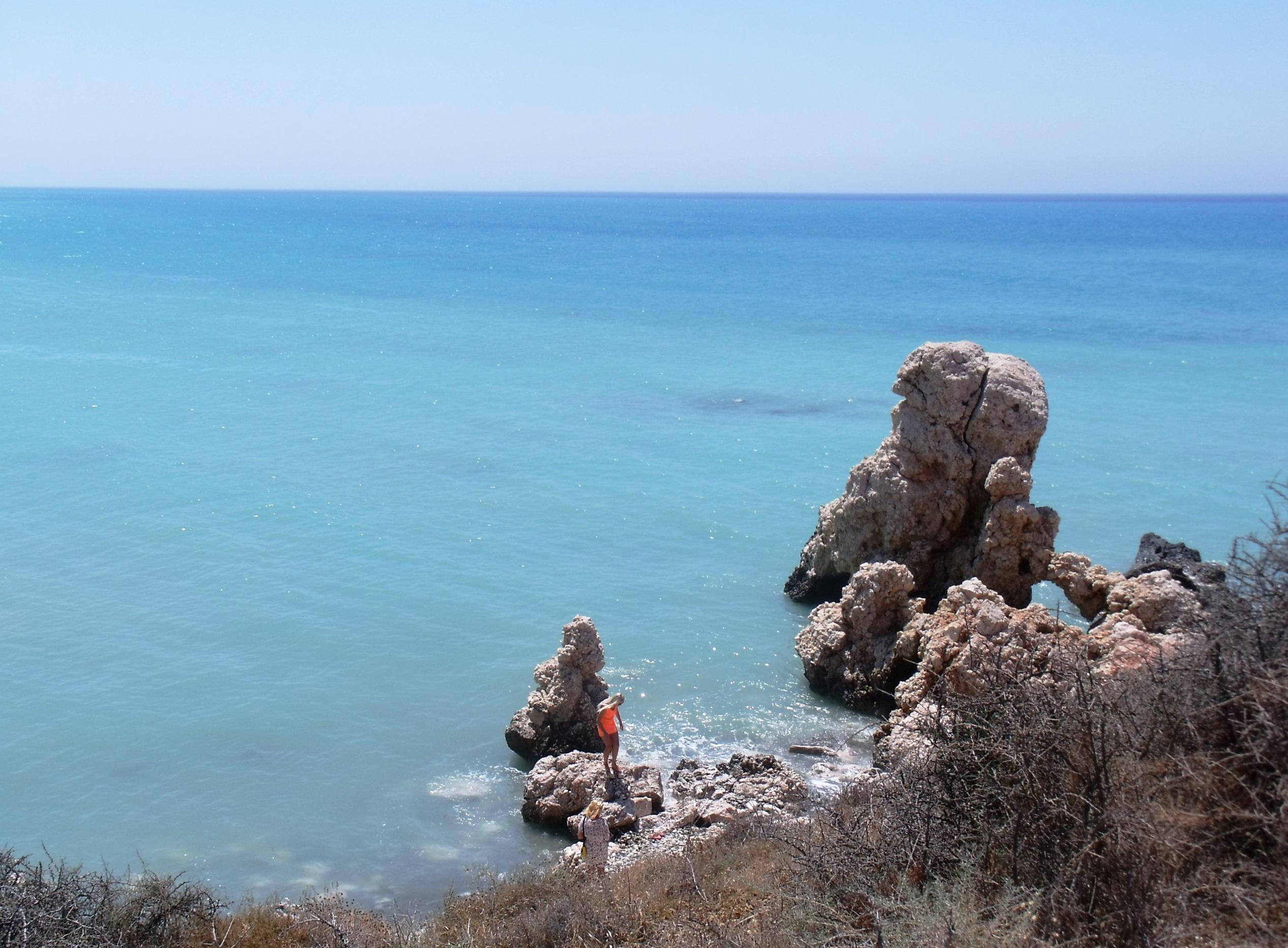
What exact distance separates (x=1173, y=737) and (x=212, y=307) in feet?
168

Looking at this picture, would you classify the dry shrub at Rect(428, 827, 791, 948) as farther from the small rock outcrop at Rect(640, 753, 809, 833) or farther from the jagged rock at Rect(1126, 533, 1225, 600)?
the jagged rock at Rect(1126, 533, 1225, 600)

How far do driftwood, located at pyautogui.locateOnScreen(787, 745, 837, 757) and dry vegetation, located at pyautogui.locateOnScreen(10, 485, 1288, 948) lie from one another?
11.7ft

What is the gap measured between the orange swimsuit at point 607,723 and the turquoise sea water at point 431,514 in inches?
51.2

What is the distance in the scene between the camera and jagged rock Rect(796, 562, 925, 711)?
13.1m

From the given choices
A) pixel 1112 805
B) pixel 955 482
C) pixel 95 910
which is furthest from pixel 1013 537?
pixel 95 910

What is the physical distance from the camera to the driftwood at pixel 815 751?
39.7 ft

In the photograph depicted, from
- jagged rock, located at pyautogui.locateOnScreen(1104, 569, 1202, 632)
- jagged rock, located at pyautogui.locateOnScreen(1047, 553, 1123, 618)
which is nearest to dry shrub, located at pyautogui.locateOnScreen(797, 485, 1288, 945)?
jagged rock, located at pyautogui.locateOnScreen(1104, 569, 1202, 632)

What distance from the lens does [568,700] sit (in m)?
12.0

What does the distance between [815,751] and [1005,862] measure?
5893 mm

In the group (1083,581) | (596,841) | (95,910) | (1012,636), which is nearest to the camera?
(95,910)

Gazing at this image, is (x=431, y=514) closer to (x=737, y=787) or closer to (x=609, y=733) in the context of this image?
(x=609, y=733)

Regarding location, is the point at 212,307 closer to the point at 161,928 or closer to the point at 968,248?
the point at 161,928

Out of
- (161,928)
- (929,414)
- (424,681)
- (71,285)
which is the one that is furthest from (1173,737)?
(71,285)

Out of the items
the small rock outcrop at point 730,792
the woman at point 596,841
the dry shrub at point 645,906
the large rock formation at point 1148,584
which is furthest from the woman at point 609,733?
the large rock formation at point 1148,584
